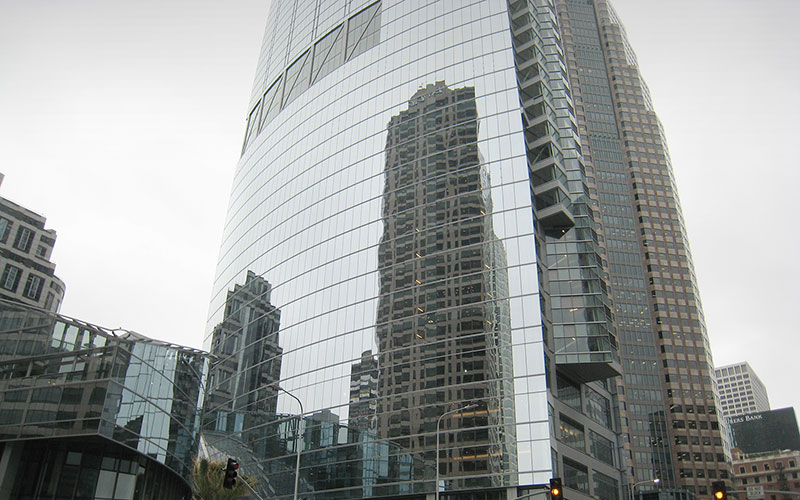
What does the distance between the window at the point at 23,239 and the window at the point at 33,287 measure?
4.31 metres

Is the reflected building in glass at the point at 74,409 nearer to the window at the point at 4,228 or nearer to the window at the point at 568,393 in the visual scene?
the window at the point at 568,393

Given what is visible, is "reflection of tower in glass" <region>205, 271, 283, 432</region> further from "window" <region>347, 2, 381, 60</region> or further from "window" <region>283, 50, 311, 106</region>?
"window" <region>347, 2, 381, 60</region>

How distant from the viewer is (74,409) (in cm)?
4694

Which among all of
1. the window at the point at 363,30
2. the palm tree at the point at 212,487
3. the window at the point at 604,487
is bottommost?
the palm tree at the point at 212,487

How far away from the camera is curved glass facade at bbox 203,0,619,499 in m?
64.3

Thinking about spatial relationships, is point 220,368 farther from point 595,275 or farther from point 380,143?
point 595,275

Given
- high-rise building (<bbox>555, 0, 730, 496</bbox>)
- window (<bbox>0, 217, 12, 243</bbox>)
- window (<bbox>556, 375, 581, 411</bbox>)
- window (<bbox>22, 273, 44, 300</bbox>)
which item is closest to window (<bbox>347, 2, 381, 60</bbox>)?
window (<bbox>0, 217, 12, 243</bbox>)

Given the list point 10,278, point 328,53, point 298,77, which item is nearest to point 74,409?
point 10,278

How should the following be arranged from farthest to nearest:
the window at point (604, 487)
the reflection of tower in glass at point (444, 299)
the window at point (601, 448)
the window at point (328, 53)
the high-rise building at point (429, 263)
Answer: the window at point (328, 53) → the window at point (601, 448) → the window at point (604, 487) → the high-rise building at point (429, 263) → the reflection of tower in glass at point (444, 299)

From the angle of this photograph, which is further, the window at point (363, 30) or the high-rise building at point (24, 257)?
the window at point (363, 30)

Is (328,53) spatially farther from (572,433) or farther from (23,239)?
(572,433)

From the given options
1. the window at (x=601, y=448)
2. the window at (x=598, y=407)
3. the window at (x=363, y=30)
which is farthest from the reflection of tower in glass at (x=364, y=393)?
the window at (x=363, y=30)

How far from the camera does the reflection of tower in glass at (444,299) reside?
62.6 metres

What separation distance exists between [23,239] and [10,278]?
21.3ft
